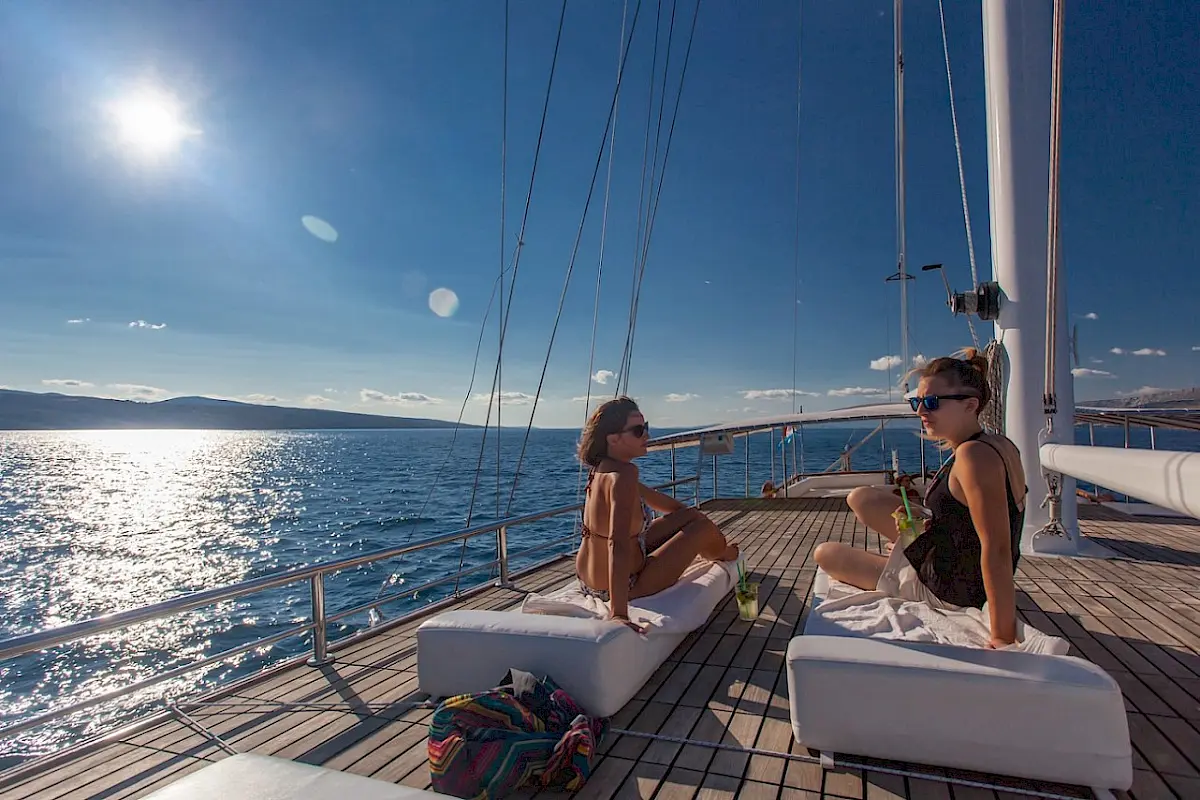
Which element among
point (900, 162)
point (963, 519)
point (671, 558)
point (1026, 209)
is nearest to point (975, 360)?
point (963, 519)

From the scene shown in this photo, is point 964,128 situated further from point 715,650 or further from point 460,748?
point 460,748

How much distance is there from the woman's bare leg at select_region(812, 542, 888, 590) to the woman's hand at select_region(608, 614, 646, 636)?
3.38ft

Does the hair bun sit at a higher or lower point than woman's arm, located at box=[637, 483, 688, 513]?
higher

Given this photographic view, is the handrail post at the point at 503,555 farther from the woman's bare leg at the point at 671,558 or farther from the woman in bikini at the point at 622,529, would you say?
the woman's bare leg at the point at 671,558

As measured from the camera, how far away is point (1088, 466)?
106 inches

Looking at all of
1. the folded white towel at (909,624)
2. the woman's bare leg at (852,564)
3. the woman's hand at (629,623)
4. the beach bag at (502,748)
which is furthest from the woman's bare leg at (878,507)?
the beach bag at (502,748)

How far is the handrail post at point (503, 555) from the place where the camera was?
16.8ft

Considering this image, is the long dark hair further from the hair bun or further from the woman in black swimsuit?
the hair bun

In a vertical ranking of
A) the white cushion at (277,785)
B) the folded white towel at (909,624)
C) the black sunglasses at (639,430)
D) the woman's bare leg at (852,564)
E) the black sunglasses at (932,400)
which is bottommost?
the white cushion at (277,785)

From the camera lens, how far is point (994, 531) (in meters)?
2.36

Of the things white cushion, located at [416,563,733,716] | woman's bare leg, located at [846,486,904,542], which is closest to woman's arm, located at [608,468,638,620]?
white cushion, located at [416,563,733,716]

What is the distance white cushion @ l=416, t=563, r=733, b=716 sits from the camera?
2.75 meters

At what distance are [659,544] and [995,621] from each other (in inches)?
76.8

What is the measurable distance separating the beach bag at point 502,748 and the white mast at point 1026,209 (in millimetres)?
5346
